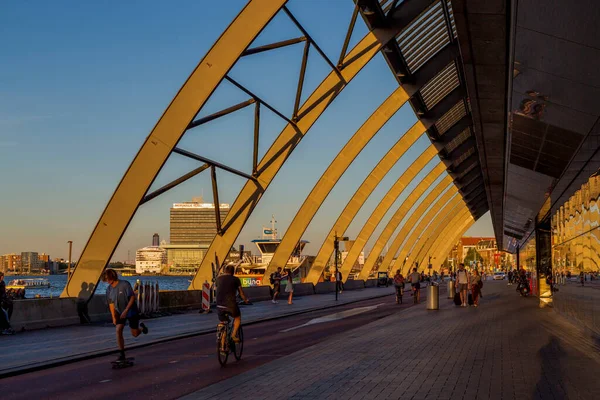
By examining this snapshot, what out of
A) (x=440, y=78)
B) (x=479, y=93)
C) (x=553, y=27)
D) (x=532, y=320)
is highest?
(x=440, y=78)

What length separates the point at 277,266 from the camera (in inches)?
1367

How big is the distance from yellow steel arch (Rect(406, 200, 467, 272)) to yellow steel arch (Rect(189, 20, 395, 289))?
4402cm

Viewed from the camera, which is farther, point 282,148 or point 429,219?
point 429,219

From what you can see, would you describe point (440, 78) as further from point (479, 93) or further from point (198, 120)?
point (198, 120)

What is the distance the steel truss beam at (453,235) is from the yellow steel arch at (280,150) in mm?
62701

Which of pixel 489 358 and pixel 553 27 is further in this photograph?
pixel 489 358

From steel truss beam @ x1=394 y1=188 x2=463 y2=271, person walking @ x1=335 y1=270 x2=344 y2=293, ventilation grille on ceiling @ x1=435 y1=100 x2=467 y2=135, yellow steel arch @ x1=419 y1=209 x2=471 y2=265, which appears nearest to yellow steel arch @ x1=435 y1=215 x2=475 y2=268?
yellow steel arch @ x1=419 y1=209 x2=471 y2=265

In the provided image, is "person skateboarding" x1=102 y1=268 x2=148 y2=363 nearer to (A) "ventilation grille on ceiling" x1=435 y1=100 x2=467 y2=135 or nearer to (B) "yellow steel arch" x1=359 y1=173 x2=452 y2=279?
(A) "ventilation grille on ceiling" x1=435 y1=100 x2=467 y2=135

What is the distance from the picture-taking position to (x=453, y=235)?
92.4 meters

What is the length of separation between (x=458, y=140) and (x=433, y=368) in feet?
105

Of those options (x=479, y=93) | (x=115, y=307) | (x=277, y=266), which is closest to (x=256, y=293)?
(x=277, y=266)

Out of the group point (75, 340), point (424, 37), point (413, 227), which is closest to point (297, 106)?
point (424, 37)

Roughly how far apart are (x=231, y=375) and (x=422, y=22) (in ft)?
53.3

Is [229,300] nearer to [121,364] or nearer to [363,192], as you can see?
[121,364]
